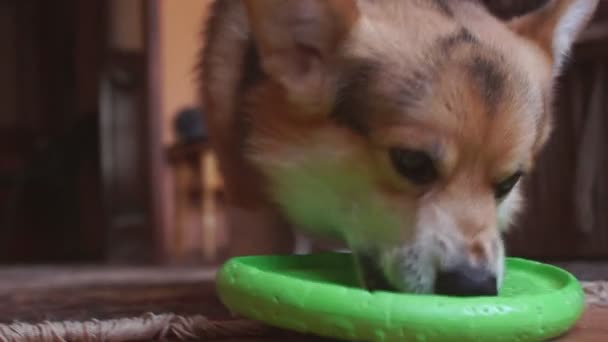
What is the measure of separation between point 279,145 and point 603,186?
1.43 metres

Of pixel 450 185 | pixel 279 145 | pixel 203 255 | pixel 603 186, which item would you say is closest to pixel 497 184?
pixel 450 185

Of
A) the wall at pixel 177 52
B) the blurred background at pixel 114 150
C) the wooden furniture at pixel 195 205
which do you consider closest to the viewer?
the blurred background at pixel 114 150

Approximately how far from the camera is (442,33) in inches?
48.6

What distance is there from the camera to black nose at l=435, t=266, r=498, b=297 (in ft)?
3.32

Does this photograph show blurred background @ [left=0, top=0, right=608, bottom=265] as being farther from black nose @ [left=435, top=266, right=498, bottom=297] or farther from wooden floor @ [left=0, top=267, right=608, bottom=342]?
black nose @ [left=435, top=266, right=498, bottom=297]

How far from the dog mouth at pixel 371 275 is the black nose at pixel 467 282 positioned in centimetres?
11

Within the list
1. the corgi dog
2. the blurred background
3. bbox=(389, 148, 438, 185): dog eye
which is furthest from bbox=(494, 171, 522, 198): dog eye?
the blurred background

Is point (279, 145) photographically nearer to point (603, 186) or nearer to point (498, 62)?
point (498, 62)

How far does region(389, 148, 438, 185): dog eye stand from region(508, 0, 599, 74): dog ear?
45 cm

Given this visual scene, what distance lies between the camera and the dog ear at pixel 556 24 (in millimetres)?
1429

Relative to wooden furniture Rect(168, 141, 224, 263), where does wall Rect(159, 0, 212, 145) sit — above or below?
above

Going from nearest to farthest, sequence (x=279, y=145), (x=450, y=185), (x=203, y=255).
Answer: (x=450, y=185) < (x=279, y=145) < (x=203, y=255)

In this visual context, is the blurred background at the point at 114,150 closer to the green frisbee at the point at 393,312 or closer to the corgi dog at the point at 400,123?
the corgi dog at the point at 400,123

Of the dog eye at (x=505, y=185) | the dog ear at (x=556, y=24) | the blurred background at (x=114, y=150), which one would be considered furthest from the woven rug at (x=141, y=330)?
the blurred background at (x=114, y=150)
